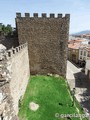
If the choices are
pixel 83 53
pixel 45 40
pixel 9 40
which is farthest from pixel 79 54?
pixel 9 40

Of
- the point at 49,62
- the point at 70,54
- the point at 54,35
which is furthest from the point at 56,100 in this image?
the point at 70,54

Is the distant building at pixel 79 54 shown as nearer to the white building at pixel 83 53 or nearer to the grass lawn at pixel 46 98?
the white building at pixel 83 53

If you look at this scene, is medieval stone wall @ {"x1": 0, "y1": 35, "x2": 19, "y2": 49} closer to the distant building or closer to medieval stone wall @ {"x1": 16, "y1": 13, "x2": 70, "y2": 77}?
medieval stone wall @ {"x1": 16, "y1": 13, "x2": 70, "y2": 77}

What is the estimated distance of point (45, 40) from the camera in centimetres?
2008

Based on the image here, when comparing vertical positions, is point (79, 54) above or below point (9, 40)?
below

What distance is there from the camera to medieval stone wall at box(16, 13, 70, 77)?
19469 mm

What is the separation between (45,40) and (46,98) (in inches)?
278

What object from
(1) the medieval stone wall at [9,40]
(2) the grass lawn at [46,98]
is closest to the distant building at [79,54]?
(2) the grass lawn at [46,98]

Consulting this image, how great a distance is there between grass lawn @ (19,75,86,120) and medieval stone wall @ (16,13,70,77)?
1.38m

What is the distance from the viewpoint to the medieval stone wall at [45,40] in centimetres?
1947

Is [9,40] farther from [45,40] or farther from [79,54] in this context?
[79,54]

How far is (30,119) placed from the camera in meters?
12.9

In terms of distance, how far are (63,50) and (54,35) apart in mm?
Answer: 2073

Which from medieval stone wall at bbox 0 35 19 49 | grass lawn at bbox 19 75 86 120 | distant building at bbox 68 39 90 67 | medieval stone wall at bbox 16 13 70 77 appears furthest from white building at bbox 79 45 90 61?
medieval stone wall at bbox 0 35 19 49
